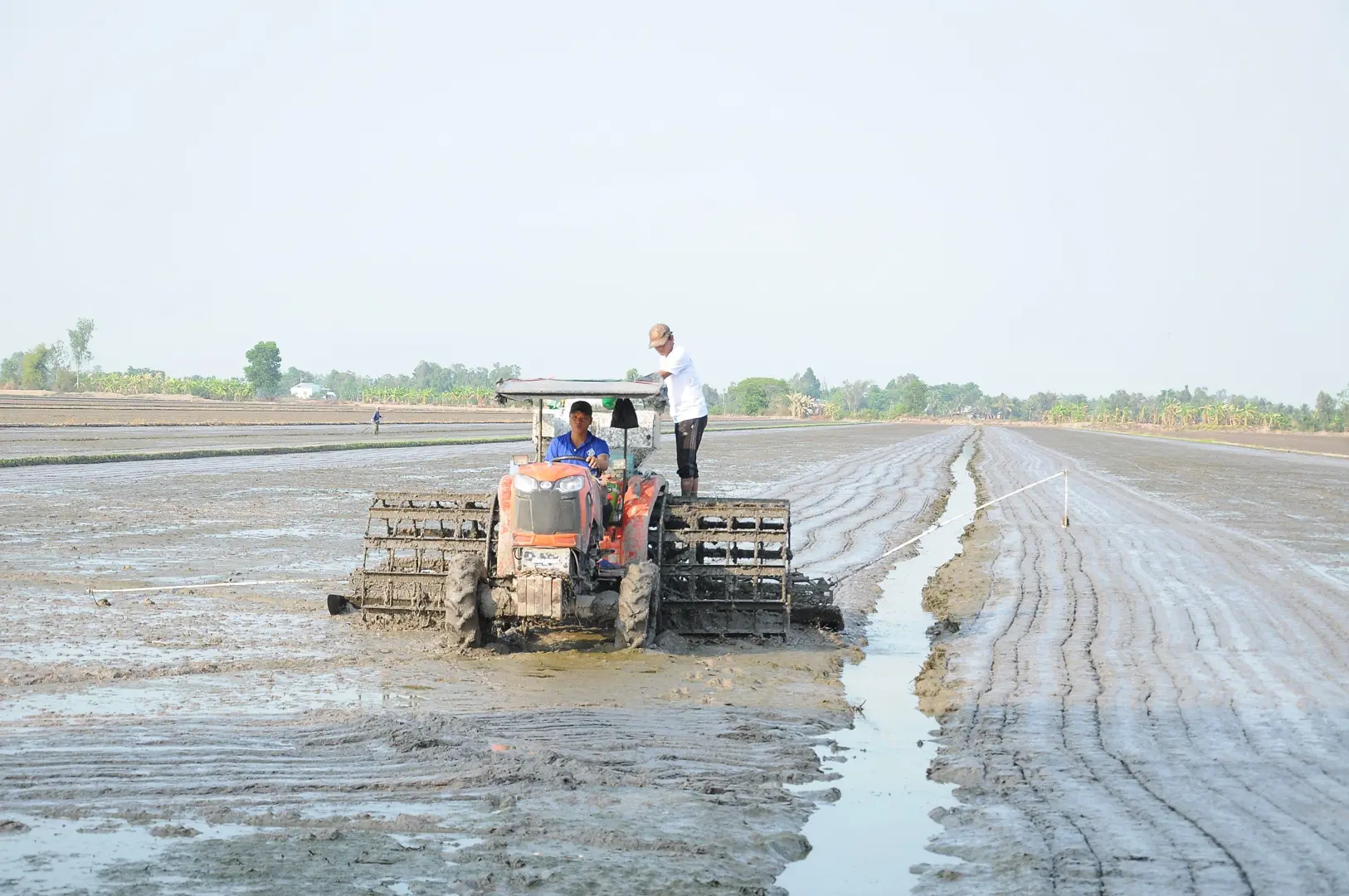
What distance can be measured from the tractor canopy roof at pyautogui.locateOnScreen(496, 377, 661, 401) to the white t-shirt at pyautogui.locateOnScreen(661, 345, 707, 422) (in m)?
0.46

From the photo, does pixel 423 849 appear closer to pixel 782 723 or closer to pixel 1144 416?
pixel 782 723

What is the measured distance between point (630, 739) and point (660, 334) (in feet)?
14.0

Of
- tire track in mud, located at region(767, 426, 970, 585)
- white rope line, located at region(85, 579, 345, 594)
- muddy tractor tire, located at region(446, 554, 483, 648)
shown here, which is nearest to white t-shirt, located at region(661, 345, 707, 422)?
muddy tractor tire, located at region(446, 554, 483, 648)

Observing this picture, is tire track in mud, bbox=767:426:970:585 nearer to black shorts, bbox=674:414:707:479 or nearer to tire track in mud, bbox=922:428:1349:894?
tire track in mud, bbox=922:428:1349:894

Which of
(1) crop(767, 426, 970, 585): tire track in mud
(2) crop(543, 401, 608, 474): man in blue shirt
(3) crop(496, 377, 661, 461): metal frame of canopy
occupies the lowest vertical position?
(1) crop(767, 426, 970, 585): tire track in mud

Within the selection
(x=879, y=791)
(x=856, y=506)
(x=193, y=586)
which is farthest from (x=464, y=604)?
(x=856, y=506)

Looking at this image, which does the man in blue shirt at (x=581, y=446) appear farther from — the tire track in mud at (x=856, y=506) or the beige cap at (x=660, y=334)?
the tire track in mud at (x=856, y=506)

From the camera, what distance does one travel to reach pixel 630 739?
24.8 feet

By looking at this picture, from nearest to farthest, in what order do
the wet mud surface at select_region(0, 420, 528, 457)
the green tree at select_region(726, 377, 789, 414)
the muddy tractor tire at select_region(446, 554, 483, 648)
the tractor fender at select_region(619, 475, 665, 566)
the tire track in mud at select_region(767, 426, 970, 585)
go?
the muddy tractor tire at select_region(446, 554, 483, 648) → the tractor fender at select_region(619, 475, 665, 566) → the tire track in mud at select_region(767, 426, 970, 585) → the wet mud surface at select_region(0, 420, 528, 457) → the green tree at select_region(726, 377, 789, 414)

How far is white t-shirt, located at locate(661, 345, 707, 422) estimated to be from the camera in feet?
36.2

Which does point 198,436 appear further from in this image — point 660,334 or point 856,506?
point 660,334

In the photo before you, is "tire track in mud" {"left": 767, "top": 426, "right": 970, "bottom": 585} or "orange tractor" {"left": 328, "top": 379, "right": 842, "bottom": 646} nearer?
"orange tractor" {"left": 328, "top": 379, "right": 842, "bottom": 646}

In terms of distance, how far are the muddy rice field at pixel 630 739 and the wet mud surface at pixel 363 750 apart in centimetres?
3

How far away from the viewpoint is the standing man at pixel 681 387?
433 inches
